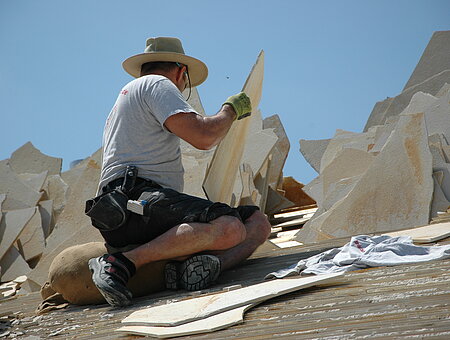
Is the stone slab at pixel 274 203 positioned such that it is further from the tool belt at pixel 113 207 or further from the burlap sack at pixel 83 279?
the tool belt at pixel 113 207

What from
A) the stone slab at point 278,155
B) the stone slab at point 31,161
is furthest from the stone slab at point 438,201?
the stone slab at point 31,161

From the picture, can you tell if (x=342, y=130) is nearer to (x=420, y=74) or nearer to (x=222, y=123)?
(x=420, y=74)

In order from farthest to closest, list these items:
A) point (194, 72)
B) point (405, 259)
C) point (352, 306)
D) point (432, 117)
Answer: point (432, 117) < point (194, 72) < point (405, 259) < point (352, 306)

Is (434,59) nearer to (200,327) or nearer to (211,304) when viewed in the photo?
(211,304)

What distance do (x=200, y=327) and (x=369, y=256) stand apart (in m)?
1.00

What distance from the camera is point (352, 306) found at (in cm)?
188

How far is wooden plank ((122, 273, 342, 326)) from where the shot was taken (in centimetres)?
211

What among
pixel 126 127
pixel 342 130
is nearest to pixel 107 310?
pixel 126 127

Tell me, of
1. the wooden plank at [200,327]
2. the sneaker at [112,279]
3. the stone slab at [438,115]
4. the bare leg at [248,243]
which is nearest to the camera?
the wooden plank at [200,327]

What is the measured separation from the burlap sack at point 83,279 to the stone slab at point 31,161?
23.7 ft

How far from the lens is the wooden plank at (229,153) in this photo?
3.89 meters

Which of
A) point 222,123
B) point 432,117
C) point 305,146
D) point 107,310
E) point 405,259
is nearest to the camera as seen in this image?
point 405,259

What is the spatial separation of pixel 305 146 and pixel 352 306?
6.74 m

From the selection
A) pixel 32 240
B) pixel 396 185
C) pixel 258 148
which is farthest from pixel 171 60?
pixel 32 240
